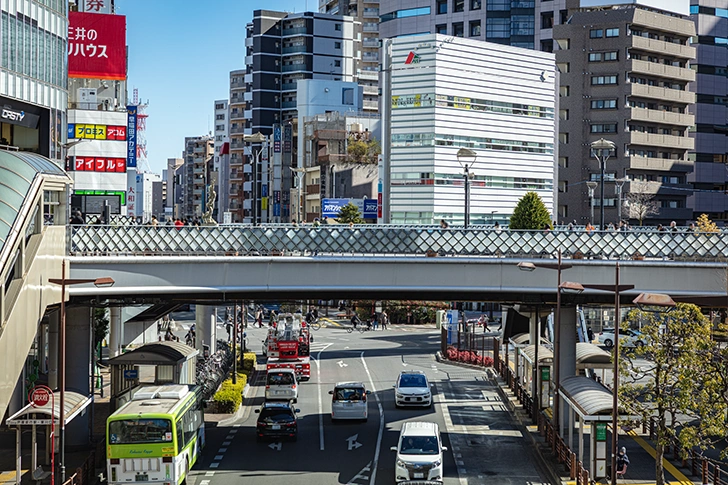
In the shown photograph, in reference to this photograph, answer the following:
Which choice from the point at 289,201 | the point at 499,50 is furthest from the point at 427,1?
the point at 499,50

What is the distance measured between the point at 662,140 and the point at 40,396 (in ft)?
285

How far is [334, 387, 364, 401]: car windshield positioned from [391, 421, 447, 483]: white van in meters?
9.26

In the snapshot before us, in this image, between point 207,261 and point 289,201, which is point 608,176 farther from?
point 207,261

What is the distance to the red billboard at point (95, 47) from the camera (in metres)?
67.3

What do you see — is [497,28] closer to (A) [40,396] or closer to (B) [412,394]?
(B) [412,394]

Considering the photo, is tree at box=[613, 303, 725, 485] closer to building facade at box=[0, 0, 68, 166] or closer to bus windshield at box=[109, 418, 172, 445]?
bus windshield at box=[109, 418, 172, 445]

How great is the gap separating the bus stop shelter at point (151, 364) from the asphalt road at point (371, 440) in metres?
2.80

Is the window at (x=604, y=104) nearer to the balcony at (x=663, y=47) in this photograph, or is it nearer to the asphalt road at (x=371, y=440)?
the balcony at (x=663, y=47)

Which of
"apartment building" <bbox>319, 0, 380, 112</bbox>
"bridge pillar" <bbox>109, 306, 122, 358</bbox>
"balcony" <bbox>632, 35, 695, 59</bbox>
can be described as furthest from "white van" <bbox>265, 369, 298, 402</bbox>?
"apartment building" <bbox>319, 0, 380, 112</bbox>

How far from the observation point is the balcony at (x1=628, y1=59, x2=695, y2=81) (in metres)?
101

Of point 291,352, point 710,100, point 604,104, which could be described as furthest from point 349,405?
point 710,100

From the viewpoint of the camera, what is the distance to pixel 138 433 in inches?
1110

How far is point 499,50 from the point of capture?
8100cm

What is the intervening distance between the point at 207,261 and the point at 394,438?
10691 mm
